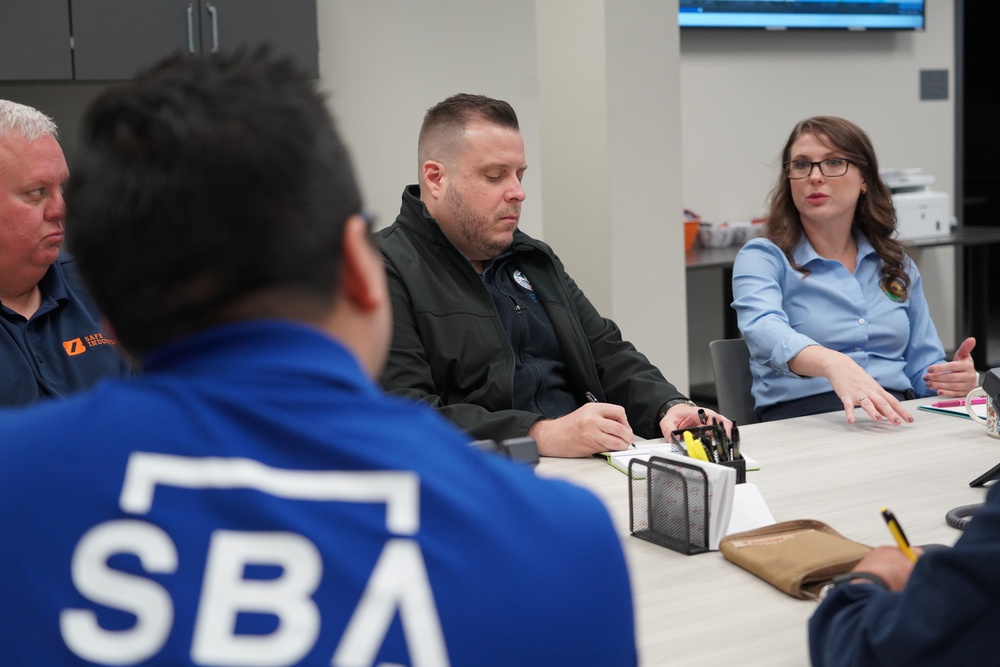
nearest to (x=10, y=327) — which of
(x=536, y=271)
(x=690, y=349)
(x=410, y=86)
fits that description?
(x=536, y=271)

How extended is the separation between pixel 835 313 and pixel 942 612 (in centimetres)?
183

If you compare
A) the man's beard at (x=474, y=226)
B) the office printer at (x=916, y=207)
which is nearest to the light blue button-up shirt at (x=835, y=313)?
the man's beard at (x=474, y=226)

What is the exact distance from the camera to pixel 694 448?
68.1 inches

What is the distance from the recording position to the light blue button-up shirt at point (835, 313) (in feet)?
8.48

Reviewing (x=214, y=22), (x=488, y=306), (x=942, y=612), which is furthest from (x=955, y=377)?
(x=214, y=22)

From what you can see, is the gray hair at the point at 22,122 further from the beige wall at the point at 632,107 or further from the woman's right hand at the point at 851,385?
the woman's right hand at the point at 851,385

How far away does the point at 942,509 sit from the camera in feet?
5.30

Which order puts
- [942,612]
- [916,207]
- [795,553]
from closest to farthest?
[942,612] → [795,553] → [916,207]

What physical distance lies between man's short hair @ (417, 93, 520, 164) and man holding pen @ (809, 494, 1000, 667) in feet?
5.66

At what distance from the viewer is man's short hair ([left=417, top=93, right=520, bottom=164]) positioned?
2.51m

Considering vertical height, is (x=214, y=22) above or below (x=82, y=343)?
above

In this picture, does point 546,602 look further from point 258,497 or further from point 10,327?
point 10,327

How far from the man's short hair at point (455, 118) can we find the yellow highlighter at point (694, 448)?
1051mm

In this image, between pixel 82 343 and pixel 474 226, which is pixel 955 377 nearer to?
pixel 474 226
